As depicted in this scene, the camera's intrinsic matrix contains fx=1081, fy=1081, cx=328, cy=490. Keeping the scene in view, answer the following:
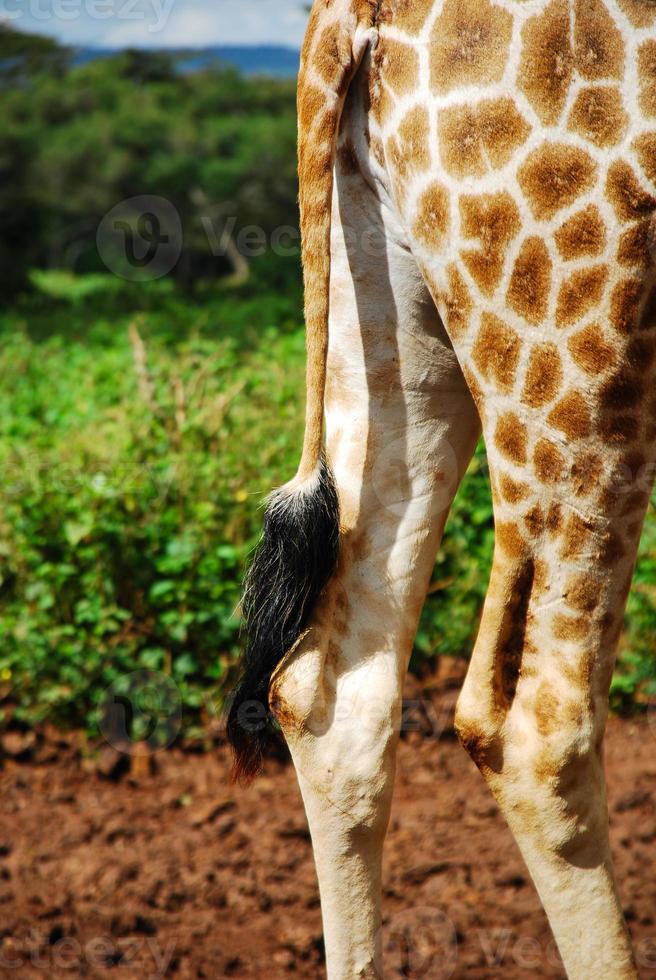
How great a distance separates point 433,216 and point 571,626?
70 centimetres

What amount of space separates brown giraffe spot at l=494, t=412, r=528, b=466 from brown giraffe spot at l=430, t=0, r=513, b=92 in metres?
0.51

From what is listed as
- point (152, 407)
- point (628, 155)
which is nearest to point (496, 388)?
point (628, 155)

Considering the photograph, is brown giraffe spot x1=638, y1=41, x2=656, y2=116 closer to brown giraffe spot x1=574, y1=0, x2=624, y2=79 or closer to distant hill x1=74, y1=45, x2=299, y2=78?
brown giraffe spot x1=574, y1=0, x2=624, y2=79

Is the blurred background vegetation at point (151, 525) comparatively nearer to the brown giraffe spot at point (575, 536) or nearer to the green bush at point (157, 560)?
the green bush at point (157, 560)

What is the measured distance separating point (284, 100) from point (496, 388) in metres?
16.7

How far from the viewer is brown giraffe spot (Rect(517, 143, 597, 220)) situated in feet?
5.20

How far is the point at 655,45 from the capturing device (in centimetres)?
154

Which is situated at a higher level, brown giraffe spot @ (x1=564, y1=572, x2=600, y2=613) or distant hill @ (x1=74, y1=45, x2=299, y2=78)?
distant hill @ (x1=74, y1=45, x2=299, y2=78)

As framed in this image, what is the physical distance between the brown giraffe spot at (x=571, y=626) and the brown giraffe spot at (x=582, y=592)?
0.02 meters

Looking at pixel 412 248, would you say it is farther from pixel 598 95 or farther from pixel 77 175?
pixel 77 175

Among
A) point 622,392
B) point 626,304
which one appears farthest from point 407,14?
point 622,392

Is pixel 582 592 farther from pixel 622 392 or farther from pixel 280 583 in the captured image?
pixel 280 583

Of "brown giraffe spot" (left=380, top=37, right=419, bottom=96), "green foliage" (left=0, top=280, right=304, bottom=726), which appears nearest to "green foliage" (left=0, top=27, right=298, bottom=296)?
"green foliage" (left=0, top=280, right=304, bottom=726)

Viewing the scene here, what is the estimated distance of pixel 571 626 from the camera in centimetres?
177
